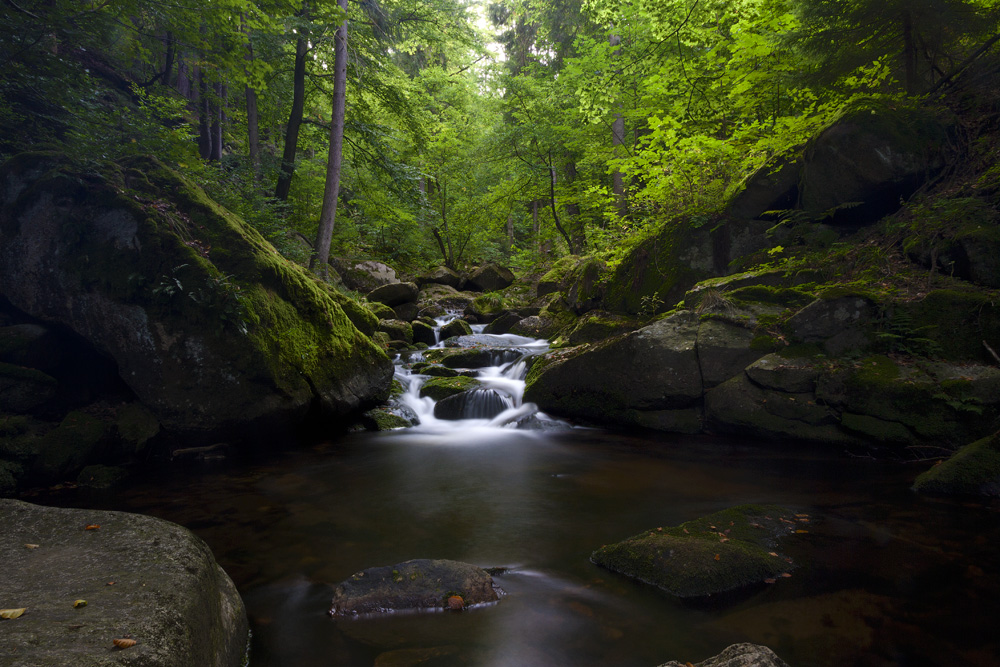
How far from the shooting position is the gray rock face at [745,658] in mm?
2121

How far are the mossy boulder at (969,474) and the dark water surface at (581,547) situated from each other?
0.22 m

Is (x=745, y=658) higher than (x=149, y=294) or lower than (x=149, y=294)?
lower

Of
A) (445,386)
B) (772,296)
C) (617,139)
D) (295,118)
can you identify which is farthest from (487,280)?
(772,296)

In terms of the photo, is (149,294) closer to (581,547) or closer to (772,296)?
(581,547)

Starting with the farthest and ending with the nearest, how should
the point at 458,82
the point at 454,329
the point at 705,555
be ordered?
the point at 458,82 < the point at 454,329 < the point at 705,555

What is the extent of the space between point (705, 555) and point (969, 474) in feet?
10.2

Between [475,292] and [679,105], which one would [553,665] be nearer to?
[679,105]

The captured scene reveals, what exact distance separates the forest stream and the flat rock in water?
94 mm

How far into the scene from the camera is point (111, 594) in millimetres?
1991

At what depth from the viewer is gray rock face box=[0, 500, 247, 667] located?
1636mm

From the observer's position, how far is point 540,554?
3.95 m

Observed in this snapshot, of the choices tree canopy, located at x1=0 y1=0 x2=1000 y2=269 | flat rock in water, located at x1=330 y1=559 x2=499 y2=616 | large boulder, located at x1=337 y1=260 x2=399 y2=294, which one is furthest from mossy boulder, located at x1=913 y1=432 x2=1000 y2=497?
large boulder, located at x1=337 y1=260 x2=399 y2=294

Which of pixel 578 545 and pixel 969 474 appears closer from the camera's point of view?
pixel 578 545

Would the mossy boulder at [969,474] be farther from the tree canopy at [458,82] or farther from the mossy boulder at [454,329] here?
the mossy boulder at [454,329]
